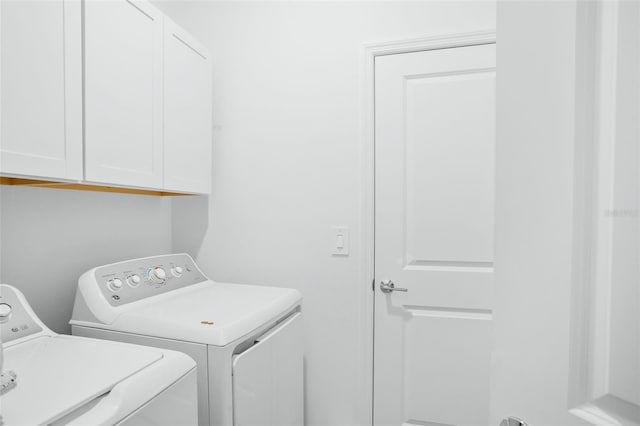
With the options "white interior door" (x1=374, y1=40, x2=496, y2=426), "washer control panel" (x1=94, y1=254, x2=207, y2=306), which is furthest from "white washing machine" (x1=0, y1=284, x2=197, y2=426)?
"white interior door" (x1=374, y1=40, x2=496, y2=426)

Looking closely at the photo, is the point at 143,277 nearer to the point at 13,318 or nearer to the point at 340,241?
the point at 13,318

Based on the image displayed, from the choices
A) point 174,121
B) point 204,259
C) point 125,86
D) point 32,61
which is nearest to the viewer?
point 32,61

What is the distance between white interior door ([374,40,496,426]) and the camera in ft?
5.88

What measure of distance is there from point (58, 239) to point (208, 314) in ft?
2.27

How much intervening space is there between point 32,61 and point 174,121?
63 centimetres

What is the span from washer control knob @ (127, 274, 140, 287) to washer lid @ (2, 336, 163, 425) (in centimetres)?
34

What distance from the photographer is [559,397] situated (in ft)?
1.48

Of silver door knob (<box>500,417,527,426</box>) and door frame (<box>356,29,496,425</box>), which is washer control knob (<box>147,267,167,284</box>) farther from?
silver door knob (<box>500,417,527,426</box>)

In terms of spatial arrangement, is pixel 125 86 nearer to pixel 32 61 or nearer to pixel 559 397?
pixel 32 61

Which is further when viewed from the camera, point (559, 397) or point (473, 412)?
point (473, 412)

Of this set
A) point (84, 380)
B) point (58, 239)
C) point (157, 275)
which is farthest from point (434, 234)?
point (58, 239)

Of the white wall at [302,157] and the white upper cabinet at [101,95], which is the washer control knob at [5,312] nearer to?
the white upper cabinet at [101,95]

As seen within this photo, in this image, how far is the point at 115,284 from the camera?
1.47 meters

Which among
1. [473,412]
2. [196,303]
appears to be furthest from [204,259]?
[473,412]
